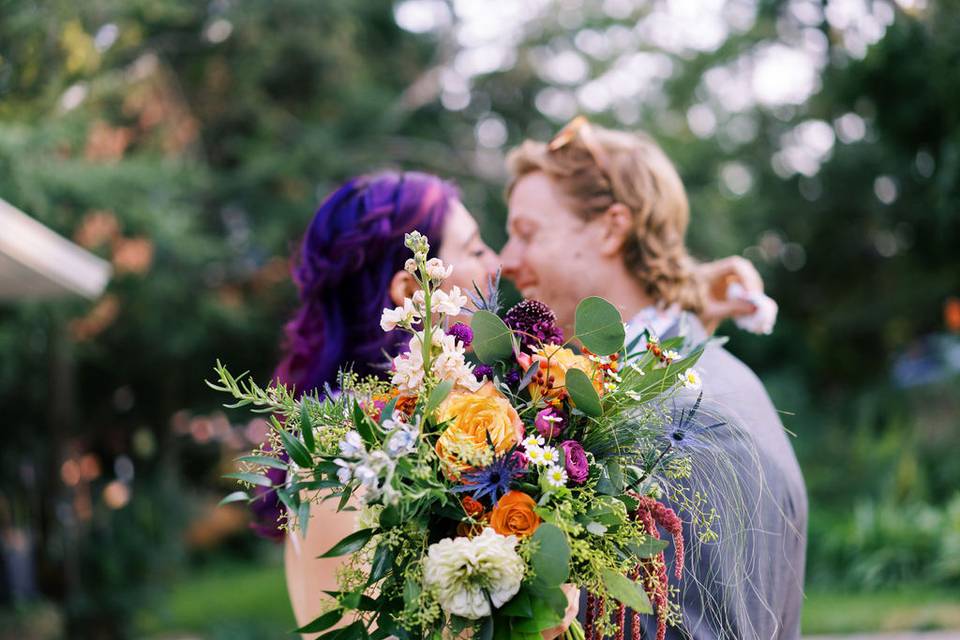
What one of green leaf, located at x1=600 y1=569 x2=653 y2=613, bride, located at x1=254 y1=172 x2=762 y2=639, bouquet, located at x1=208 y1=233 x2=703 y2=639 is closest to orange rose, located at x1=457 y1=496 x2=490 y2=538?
bouquet, located at x1=208 y1=233 x2=703 y2=639

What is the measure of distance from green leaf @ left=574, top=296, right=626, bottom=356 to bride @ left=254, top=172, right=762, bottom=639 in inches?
36.9

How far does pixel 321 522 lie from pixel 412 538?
67 centimetres

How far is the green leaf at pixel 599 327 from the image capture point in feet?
5.02

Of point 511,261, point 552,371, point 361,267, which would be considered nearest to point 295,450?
point 552,371

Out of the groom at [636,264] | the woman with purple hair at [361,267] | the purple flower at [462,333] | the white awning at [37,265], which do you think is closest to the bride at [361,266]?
the woman with purple hair at [361,267]

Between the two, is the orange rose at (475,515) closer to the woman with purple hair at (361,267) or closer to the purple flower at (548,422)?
the purple flower at (548,422)

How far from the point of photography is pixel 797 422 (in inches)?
485

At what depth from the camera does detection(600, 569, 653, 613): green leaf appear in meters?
1.44

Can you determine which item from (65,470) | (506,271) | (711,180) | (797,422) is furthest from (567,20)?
(506,271)

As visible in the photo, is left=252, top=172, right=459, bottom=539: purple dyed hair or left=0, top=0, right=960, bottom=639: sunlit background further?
left=0, top=0, right=960, bottom=639: sunlit background

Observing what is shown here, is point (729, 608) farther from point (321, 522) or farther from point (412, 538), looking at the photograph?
point (321, 522)

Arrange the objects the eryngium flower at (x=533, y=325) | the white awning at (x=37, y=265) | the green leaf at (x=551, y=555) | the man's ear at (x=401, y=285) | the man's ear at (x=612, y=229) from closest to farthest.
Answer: the green leaf at (x=551, y=555)
the eryngium flower at (x=533, y=325)
the man's ear at (x=401, y=285)
the man's ear at (x=612, y=229)
the white awning at (x=37, y=265)

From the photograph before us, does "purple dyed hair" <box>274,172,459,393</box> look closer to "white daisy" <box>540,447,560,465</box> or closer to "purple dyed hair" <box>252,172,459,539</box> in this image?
"purple dyed hair" <box>252,172,459,539</box>

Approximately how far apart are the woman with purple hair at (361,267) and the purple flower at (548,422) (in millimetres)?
961
